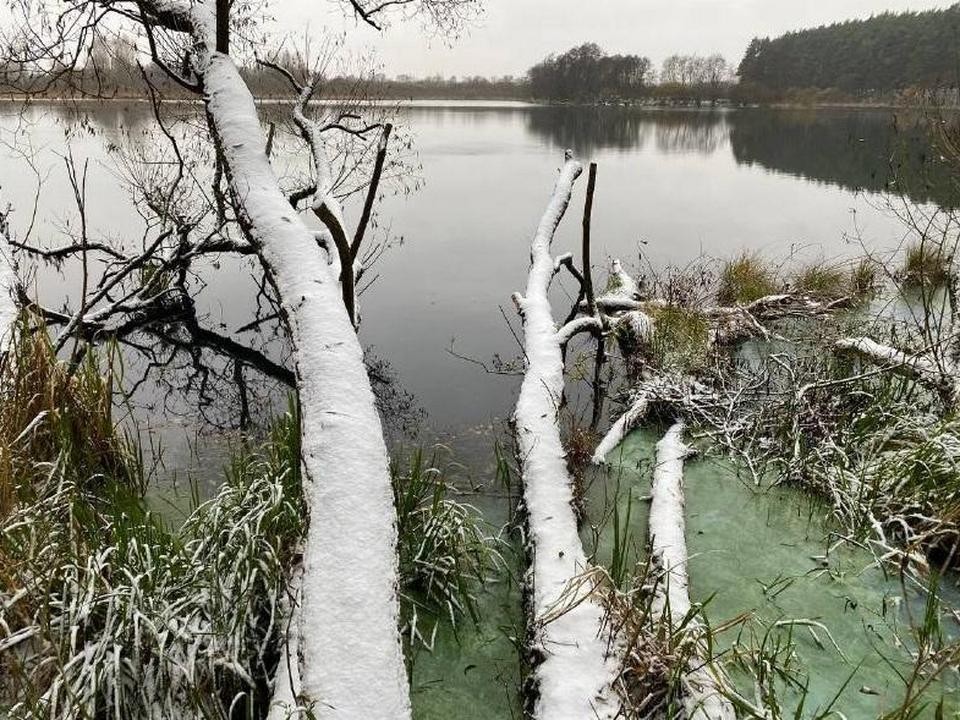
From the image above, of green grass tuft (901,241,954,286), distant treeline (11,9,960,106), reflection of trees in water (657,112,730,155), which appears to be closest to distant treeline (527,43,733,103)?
distant treeline (11,9,960,106)

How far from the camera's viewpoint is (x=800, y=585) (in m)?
3.04

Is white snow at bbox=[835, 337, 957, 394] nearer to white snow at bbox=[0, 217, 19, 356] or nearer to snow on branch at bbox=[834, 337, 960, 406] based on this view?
snow on branch at bbox=[834, 337, 960, 406]

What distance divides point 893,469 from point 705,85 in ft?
229

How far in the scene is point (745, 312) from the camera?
6.75 meters

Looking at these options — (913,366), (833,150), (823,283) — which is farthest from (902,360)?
(833,150)

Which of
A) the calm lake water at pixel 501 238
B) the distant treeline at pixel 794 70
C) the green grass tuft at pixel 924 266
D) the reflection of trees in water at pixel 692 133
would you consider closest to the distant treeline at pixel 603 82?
the distant treeline at pixel 794 70

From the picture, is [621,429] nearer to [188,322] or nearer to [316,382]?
[316,382]

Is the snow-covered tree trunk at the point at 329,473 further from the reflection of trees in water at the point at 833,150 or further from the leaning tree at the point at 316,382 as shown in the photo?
the reflection of trees in water at the point at 833,150

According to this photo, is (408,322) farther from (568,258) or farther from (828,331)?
(828,331)

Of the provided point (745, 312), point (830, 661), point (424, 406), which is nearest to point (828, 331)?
point (745, 312)

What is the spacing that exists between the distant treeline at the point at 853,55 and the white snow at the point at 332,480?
55701mm

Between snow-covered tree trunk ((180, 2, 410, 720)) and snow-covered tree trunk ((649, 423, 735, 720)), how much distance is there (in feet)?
3.20

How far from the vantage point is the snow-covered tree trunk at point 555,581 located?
216 centimetres

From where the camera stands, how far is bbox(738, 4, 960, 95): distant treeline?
50.2 m
